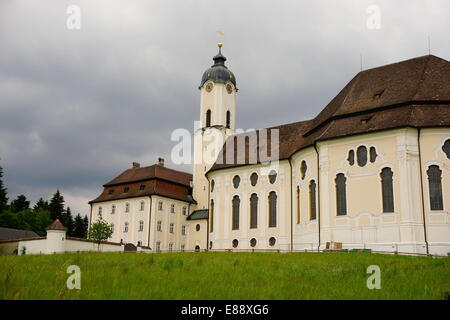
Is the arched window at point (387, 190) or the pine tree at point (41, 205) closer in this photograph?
the arched window at point (387, 190)

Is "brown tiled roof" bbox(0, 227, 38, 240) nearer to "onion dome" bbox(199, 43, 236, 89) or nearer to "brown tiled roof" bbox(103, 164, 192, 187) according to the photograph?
"brown tiled roof" bbox(103, 164, 192, 187)

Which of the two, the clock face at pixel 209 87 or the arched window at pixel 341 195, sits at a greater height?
the clock face at pixel 209 87

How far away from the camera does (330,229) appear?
33.2 meters

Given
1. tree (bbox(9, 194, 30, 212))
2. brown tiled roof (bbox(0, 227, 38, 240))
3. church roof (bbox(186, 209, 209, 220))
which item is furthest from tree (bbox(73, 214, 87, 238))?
church roof (bbox(186, 209, 209, 220))

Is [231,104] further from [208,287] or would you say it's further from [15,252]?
[208,287]

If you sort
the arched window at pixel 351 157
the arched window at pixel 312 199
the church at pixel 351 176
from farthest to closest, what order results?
the arched window at pixel 312 199, the arched window at pixel 351 157, the church at pixel 351 176

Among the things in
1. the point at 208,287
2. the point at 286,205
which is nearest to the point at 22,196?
the point at 286,205

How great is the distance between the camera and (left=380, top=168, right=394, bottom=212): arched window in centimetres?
3119

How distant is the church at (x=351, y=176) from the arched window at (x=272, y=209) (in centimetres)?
8

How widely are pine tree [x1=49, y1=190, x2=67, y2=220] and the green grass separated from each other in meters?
74.6

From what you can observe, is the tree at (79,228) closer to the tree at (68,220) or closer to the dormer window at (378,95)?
the tree at (68,220)

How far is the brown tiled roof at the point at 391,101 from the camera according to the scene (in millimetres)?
32188

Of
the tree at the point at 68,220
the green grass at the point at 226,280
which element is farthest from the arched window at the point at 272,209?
the tree at the point at 68,220

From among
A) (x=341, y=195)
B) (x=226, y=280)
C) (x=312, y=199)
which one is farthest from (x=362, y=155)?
(x=226, y=280)
